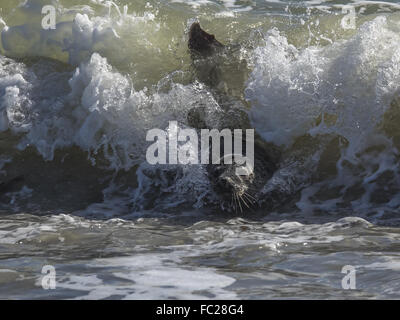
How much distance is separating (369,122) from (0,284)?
3.39 m

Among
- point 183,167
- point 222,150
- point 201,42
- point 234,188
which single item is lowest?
point 234,188

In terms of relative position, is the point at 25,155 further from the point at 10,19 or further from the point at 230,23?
the point at 230,23

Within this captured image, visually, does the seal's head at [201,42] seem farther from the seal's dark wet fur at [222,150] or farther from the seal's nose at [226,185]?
the seal's nose at [226,185]

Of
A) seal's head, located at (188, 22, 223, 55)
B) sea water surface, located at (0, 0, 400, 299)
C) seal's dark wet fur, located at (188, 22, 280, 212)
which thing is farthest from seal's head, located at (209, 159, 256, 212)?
seal's head, located at (188, 22, 223, 55)

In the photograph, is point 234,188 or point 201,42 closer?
point 234,188

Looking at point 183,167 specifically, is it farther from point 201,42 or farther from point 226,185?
point 201,42

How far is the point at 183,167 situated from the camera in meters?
5.46

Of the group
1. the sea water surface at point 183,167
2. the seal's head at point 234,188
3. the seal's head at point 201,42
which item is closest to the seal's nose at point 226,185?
the seal's head at point 234,188

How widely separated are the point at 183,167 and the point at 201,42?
5.10ft

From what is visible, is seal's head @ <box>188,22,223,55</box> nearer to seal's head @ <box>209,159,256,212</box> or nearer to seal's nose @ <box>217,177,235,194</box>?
seal's head @ <box>209,159,256,212</box>

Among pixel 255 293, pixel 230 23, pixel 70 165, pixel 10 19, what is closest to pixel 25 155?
pixel 70 165

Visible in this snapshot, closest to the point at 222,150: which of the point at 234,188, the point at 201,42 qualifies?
the point at 234,188

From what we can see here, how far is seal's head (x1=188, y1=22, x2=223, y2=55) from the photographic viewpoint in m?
6.38

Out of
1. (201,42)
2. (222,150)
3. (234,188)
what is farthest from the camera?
(201,42)
